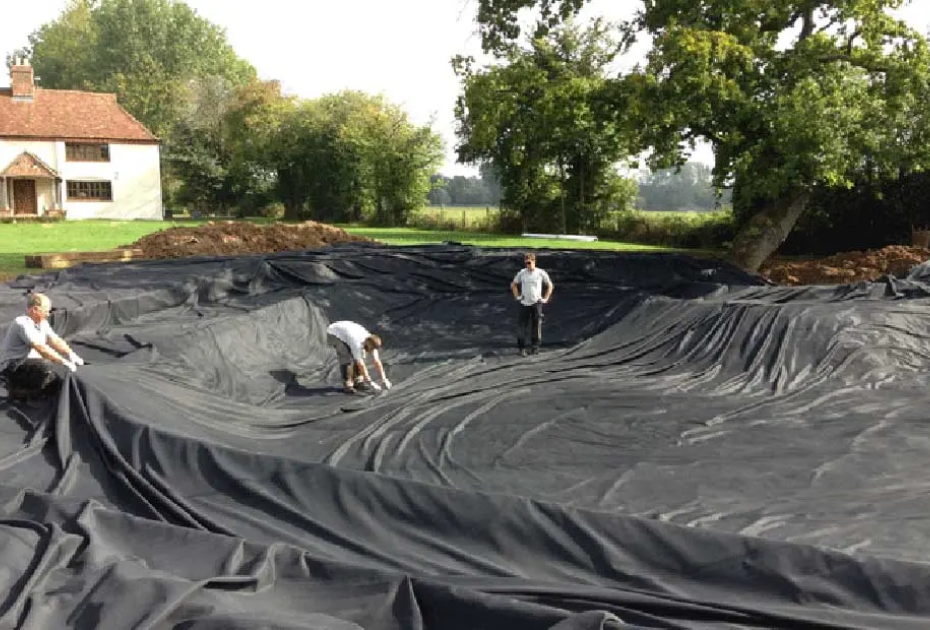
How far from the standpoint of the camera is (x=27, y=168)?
119ft

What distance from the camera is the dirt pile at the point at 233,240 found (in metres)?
18.5

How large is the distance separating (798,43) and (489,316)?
28.4 ft

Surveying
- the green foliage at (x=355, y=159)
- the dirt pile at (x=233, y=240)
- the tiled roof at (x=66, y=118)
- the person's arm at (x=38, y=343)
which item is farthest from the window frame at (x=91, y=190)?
the person's arm at (x=38, y=343)

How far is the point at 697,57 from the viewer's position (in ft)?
47.0

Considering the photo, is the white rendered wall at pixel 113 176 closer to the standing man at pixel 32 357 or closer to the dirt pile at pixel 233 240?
the dirt pile at pixel 233 240

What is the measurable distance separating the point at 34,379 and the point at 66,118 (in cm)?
3749

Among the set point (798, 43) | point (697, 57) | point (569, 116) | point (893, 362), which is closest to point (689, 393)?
point (893, 362)

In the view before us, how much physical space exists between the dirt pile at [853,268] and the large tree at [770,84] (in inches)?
72.1

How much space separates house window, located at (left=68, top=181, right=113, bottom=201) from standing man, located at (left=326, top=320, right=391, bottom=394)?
34.6m

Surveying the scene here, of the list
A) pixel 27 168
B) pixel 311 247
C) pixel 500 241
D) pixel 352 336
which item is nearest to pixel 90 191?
pixel 27 168

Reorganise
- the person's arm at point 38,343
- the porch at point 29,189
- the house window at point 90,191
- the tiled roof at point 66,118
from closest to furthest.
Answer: the person's arm at point 38,343 < the porch at point 29,189 < the tiled roof at point 66,118 < the house window at point 90,191

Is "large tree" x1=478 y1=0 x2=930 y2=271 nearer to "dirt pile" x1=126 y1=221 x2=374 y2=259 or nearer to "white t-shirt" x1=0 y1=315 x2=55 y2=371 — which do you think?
"dirt pile" x1=126 y1=221 x2=374 y2=259

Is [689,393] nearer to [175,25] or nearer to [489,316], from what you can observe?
[489,316]

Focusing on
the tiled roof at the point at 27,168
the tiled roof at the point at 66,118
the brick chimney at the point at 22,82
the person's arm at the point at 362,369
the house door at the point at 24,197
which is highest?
the brick chimney at the point at 22,82
